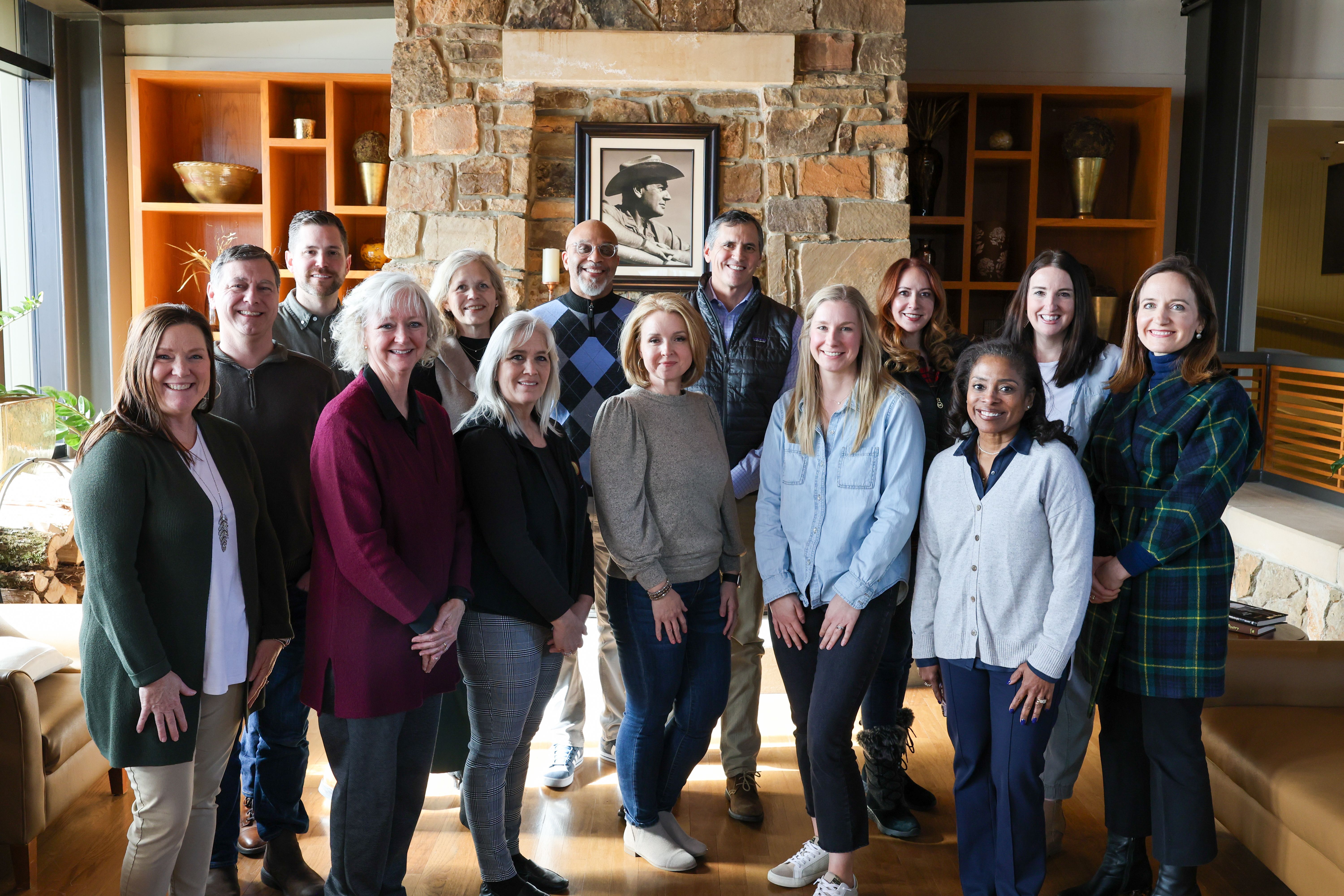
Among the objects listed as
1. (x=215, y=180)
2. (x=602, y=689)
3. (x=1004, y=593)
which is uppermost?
(x=215, y=180)

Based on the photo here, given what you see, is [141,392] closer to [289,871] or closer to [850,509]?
[289,871]

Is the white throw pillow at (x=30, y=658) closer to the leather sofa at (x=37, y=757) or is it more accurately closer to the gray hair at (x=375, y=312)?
the leather sofa at (x=37, y=757)

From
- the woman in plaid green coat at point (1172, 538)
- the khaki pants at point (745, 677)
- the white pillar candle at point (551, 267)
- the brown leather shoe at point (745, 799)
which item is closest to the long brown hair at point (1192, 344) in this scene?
the woman in plaid green coat at point (1172, 538)

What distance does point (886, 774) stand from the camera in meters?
2.55

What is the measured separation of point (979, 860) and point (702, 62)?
11.3ft

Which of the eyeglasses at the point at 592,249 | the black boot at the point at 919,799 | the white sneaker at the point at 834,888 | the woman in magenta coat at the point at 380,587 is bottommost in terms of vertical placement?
the black boot at the point at 919,799

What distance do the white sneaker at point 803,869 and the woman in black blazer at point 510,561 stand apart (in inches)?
24.8

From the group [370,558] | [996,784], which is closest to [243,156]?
[370,558]

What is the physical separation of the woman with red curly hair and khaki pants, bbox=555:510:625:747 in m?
0.77

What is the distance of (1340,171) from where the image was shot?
5.72 meters

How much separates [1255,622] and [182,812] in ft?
9.02

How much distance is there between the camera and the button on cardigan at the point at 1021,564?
1868mm

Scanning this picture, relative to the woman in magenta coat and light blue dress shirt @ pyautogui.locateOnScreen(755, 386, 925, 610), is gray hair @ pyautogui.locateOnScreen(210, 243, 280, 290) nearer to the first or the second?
the woman in magenta coat

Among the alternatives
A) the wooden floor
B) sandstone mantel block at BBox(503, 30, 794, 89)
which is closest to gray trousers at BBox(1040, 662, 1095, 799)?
the wooden floor
